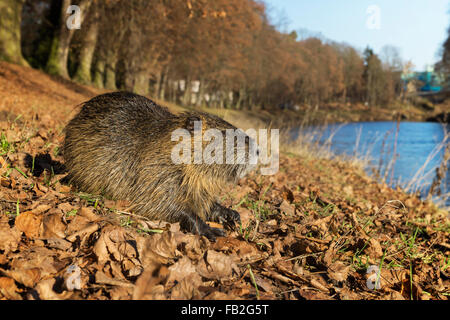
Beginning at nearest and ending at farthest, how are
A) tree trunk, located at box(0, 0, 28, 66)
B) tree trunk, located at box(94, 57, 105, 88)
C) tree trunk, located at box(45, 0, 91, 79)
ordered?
tree trunk, located at box(0, 0, 28, 66), tree trunk, located at box(45, 0, 91, 79), tree trunk, located at box(94, 57, 105, 88)

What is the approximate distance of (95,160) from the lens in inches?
130

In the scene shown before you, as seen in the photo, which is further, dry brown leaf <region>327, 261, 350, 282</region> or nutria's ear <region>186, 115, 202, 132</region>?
nutria's ear <region>186, 115, 202, 132</region>

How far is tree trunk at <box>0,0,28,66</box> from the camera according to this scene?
13180mm

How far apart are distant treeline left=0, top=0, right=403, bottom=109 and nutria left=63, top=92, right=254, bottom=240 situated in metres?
6.22

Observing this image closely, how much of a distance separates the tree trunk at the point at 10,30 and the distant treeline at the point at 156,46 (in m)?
0.04

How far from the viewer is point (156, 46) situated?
2159 centimetres

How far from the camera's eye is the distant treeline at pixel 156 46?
1550 cm

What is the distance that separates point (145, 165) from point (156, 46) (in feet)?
66.8

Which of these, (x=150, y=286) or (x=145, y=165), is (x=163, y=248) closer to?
(x=150, y=286)

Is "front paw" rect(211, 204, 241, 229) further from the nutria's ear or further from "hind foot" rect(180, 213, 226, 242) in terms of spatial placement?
the nutria's ear

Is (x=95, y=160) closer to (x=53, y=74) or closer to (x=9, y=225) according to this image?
(x=9, y=225)

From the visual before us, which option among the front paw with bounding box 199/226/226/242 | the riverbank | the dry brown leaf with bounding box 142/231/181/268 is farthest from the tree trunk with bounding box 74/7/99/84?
the dry brown leaf with bounding box 142/231/181/268
